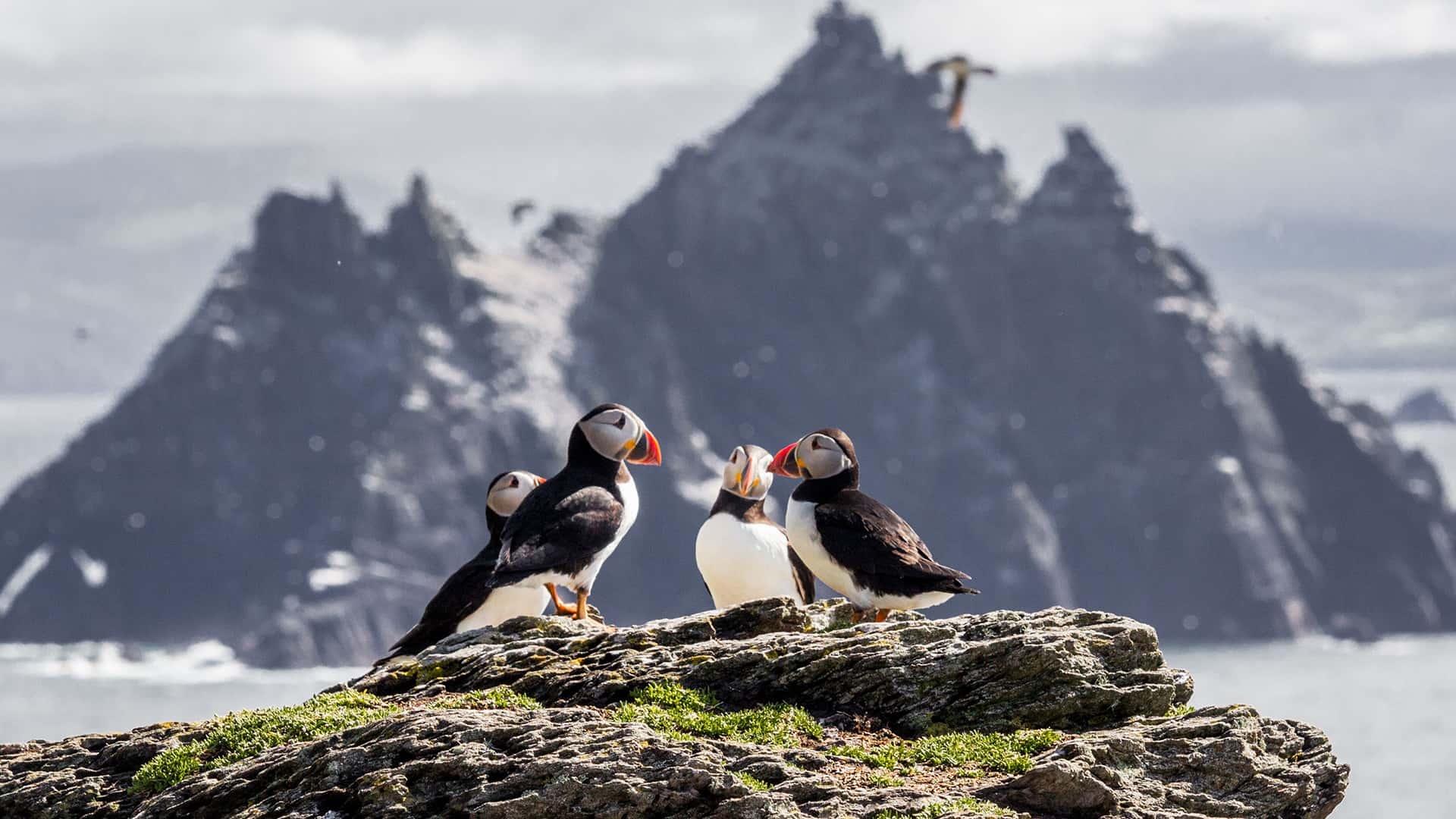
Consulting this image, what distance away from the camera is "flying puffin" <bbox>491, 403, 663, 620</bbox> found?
65.8ft

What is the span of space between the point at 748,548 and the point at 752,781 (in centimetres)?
750

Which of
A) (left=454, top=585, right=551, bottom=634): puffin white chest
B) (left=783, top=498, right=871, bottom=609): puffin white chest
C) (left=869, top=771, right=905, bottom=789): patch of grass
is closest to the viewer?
(left=869, top=771, right=905, bottom=789): patch of grass

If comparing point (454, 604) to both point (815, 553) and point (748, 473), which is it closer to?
point (748, 473)

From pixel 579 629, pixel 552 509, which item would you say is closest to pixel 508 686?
pixel 579 629

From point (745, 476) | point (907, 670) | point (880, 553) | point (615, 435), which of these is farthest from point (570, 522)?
point (907, 670)

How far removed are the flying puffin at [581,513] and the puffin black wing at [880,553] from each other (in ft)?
8.02

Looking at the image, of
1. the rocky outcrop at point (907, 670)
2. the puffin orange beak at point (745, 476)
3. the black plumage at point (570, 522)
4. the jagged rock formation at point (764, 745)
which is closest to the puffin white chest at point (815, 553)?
the jagged rock formation at point (764, 745)

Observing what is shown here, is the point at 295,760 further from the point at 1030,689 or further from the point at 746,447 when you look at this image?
the point at 746,447

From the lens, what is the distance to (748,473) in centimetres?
2272

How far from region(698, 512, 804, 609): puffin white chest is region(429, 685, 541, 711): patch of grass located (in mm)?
5261

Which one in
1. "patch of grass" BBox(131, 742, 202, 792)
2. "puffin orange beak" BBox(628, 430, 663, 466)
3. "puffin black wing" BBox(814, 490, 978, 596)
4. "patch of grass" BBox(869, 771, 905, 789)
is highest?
"puffin orange beak" BBox(628, 430, 663, 466)

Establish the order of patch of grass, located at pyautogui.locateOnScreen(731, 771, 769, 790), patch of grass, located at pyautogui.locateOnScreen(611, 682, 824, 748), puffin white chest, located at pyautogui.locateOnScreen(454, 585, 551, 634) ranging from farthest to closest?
puffin white chest, located at pyautogui.locateOnScreen(454, 585, 551, 634)
patch of grass, located at pyautogui.locateOnScreen(611, 682, 824, 748)
patch of grass, located at pyautogui.locateOnScreen(731, 771, 769, 790)

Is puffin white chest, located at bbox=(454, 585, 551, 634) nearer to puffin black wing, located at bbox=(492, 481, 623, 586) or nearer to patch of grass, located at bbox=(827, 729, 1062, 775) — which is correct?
puffin black wing, located at bbox=(492, 481, 623, 586)

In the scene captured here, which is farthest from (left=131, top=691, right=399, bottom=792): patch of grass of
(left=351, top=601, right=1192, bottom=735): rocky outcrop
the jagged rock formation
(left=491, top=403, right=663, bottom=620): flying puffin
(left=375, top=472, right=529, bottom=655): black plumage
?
(left=375, top=472, right=529, bottom=655): black plumage
